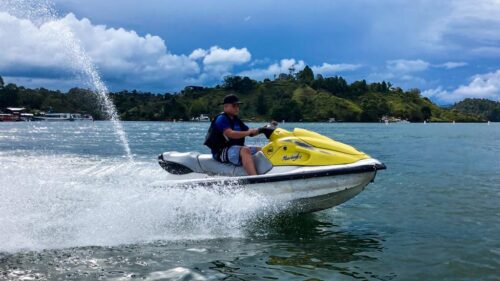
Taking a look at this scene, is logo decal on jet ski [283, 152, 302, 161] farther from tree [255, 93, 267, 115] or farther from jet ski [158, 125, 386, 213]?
tree [255, 93, 267, 115]

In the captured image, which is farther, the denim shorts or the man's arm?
the denim shorts

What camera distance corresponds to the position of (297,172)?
877cm

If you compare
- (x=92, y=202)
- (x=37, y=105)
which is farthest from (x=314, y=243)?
(x=37, y=105)

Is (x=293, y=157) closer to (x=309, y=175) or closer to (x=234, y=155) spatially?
(x=309, y=175)

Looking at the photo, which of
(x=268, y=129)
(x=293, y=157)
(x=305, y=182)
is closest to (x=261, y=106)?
(x=268, y=129)

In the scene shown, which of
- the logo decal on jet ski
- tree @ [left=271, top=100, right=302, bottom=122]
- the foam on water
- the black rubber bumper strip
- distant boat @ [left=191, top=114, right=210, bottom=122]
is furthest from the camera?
tree @ [left=271, top=100, right=302, bottom=122]

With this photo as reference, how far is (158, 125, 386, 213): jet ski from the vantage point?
877cm

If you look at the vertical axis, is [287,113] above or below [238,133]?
above

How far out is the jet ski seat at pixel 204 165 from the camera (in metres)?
9.16

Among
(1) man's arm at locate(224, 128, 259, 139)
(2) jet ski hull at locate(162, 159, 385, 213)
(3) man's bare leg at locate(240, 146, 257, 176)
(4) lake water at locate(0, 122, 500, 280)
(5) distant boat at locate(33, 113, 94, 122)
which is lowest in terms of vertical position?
(5) distant boat at locate(33, 113, 94, 122)

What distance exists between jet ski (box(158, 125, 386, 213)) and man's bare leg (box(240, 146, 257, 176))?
130 millimetres

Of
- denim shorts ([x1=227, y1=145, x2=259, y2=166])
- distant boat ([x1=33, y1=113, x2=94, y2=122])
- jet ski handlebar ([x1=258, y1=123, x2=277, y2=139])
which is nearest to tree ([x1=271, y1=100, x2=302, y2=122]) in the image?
distant boat ([x1=33, y1=113, x2=94, y2=122])

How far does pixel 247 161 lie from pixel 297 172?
0.90m

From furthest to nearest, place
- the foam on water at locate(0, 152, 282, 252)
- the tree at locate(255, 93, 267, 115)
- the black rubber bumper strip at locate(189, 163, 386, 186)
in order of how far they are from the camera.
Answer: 1. the tree at locate(255, 93, 267, 115)
2. the black rubber bumper strip at locate(189, 163, 386, 186)
3. the foam on water at locate(0, 152, 282, 252)
